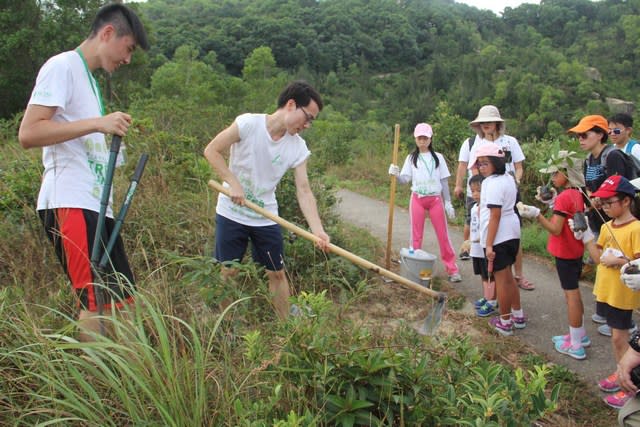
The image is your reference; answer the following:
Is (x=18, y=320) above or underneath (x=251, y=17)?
underneath

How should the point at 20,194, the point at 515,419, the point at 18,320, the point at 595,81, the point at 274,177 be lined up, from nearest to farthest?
the point at 515,419
the point at 18,320
the point at 274,177
the point at 20,194
the point at 595,81

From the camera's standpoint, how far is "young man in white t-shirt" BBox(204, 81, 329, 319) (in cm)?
320

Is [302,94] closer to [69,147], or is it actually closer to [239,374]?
[69,147]

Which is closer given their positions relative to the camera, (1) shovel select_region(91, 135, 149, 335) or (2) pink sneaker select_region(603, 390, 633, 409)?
(1) shovel select_region(91, 135, 149, 335)

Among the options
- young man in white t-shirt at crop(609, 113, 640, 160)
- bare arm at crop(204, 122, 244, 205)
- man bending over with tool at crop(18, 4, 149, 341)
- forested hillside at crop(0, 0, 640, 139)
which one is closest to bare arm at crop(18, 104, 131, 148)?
man bending over with tool at crop(18, 4, 149, 341)

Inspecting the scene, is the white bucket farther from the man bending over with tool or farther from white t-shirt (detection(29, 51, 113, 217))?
white t-shirt (detection(29, 51, 113, 217))

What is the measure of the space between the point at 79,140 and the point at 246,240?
4.32ft

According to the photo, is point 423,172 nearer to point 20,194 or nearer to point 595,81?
point 20,194

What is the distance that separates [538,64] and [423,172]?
60.8m

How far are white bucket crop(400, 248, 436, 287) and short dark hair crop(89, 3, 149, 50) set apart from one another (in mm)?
3017

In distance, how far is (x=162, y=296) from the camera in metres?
2.51

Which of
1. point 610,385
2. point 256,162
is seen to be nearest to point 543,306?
point 610,385

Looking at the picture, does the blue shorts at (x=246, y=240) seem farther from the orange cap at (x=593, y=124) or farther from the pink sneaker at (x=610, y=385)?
the orange cap at (x=593, y=124)

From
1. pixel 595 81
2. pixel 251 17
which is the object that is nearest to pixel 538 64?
pixel 595 81
